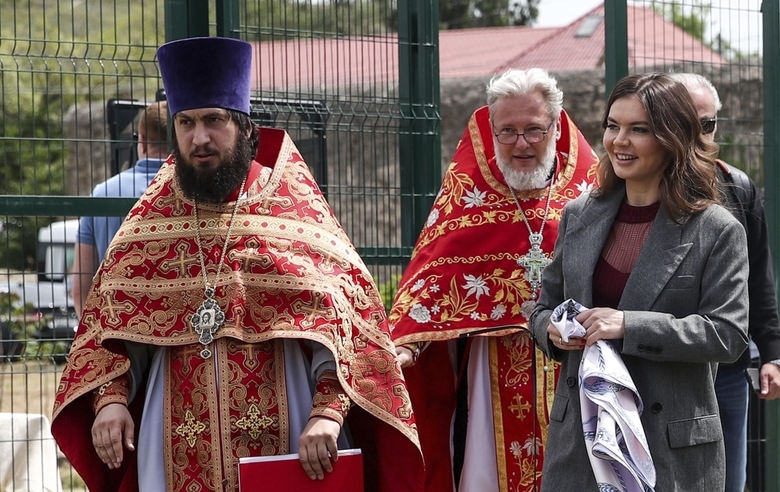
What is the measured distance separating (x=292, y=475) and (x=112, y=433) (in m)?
0.58

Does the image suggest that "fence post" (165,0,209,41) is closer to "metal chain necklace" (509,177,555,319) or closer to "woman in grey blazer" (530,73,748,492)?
"metal chain necklace" (509,177,555,319)

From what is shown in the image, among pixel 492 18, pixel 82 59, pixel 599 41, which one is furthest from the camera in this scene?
pixel 492 18

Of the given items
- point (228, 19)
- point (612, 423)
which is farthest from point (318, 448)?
point (228, 19)

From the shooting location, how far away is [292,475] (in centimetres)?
349

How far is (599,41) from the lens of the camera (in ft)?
56.9

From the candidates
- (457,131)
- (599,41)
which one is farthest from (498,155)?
(599,41)

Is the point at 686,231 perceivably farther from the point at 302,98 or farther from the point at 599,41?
the point at 599,41

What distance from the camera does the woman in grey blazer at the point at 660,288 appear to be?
10.8ft

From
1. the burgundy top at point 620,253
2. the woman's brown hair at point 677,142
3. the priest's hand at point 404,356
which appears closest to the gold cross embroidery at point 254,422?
the priest's hand at point 404,356

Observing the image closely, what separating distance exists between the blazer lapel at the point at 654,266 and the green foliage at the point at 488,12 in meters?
28.6

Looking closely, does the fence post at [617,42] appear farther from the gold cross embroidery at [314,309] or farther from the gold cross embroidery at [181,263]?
the gold cross embroidery at [181,263]

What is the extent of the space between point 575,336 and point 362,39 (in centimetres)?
291

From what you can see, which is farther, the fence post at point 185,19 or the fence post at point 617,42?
the fence post at point 617,42

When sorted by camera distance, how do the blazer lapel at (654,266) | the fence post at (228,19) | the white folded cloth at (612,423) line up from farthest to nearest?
the fence post at (228,19)
the blazer lapel at (654,266)
the white folded cloth at (612,423)
